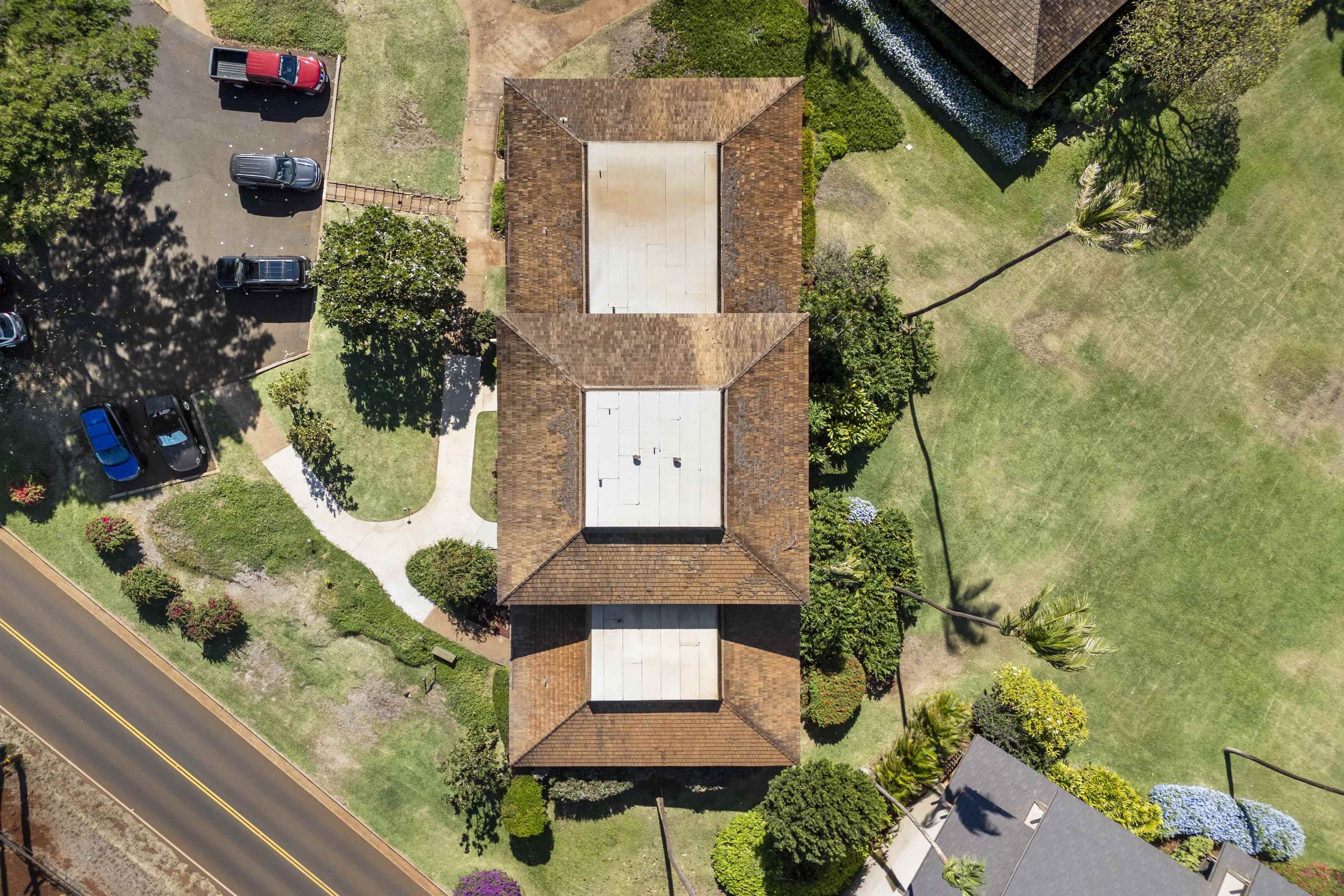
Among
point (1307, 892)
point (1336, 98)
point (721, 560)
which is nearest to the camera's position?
point (721, 560)

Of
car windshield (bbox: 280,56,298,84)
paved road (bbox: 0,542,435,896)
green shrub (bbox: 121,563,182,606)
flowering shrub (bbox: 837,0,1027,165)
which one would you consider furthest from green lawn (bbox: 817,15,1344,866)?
green shrub (bbox: 121,563,182,606)

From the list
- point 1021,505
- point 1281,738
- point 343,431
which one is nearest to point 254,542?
point 343,431

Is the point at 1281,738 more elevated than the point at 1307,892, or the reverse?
the point at 1281,738

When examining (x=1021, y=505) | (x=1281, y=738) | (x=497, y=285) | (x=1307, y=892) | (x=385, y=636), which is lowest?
(x=1307, y=892)

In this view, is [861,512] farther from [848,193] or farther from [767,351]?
[848,193]

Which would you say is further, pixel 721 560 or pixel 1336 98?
pixel 1336 98

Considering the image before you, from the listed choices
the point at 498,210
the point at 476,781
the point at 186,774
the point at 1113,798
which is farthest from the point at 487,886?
the point at 498,210

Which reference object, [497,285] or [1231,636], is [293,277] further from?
[1231,636]
